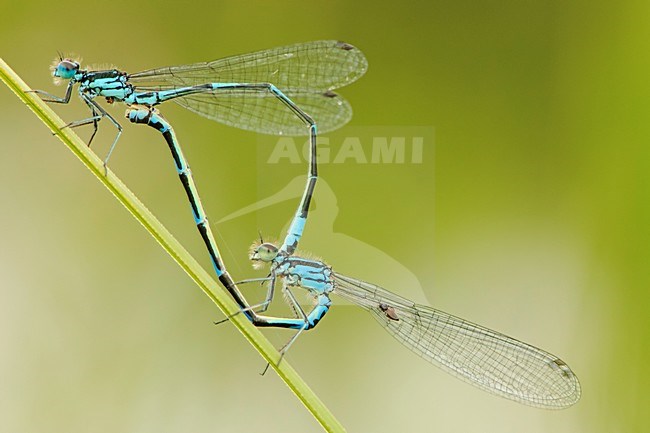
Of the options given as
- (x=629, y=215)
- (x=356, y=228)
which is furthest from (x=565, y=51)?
(x=356, y=228)

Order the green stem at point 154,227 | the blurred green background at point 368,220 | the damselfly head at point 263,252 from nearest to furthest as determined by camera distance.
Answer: the green stem at point 154,227
the damselfly head at point 263,252
the blurred green background at point 368,220

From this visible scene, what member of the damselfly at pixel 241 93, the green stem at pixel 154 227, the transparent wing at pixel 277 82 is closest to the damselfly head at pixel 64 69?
the damselfly at pixel 241 93

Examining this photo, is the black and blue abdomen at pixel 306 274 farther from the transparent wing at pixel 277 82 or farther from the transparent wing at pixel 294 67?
the transparent wing at pixel 294 67

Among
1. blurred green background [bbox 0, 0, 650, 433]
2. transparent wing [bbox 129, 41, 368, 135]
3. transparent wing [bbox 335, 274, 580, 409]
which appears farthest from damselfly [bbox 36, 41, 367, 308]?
blurred green background [bbox 0, 0, 650, 433]

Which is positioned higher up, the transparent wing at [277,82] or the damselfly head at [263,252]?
the transparent wing at [277,82]

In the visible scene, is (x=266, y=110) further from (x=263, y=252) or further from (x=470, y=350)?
(x=470, y=350)

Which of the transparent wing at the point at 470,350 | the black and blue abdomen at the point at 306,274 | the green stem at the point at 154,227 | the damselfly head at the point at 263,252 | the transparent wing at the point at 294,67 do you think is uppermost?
the transparent wing at the point at 294,67

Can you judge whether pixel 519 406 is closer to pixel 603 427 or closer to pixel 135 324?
pixel 603 427

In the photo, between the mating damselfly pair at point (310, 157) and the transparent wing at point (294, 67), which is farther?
the transparent wing at point (294, 67)
